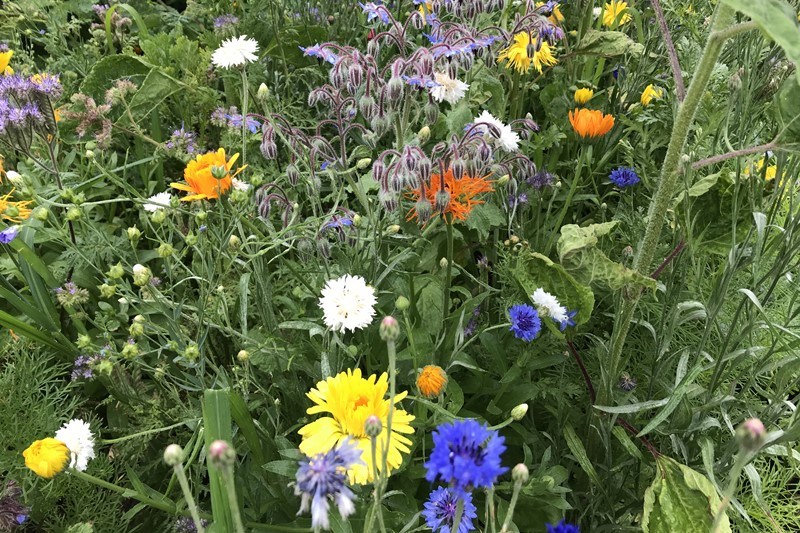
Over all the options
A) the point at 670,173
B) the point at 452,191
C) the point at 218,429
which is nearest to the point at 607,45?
the point at 452,191

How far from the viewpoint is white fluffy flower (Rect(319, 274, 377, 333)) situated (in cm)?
130

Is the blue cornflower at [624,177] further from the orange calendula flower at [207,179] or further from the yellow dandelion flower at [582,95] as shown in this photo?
the orange calendula flower at [207,179]

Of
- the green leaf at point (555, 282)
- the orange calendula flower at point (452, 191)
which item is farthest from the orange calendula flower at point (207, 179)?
the green leaf at point (555, 282)

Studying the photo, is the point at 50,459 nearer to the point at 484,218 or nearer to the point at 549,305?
the point at 549,305

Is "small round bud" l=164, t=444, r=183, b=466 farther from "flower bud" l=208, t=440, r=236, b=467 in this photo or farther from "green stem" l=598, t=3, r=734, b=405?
"green stem" l=598, t=3, r=734, b=405

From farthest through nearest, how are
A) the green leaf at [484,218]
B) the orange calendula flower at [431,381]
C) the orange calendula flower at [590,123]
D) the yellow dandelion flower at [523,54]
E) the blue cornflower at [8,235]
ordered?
the yellow dandelion flower at [523,54], the orange calendula flower at [590,123], the green leaf at [484,218], the blue cornflower at [8,235], the orange calendula flower at [431,381]

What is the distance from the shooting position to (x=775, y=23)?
2.56 ft

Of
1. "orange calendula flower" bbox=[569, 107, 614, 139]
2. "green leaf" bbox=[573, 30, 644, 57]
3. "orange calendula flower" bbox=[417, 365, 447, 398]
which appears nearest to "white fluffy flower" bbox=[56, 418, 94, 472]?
"orange calendula flower" bbox=[417, 365, 447, 398]

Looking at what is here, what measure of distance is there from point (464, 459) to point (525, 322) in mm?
694

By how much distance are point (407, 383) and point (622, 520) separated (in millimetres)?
625

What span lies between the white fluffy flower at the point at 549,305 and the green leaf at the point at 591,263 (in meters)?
0.09

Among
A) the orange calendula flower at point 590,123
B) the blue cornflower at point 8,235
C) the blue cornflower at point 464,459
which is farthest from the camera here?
the orange calendula flower at point 590,123

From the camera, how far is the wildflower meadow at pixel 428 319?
121 cm

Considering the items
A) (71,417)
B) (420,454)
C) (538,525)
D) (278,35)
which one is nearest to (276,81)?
(278,35)
